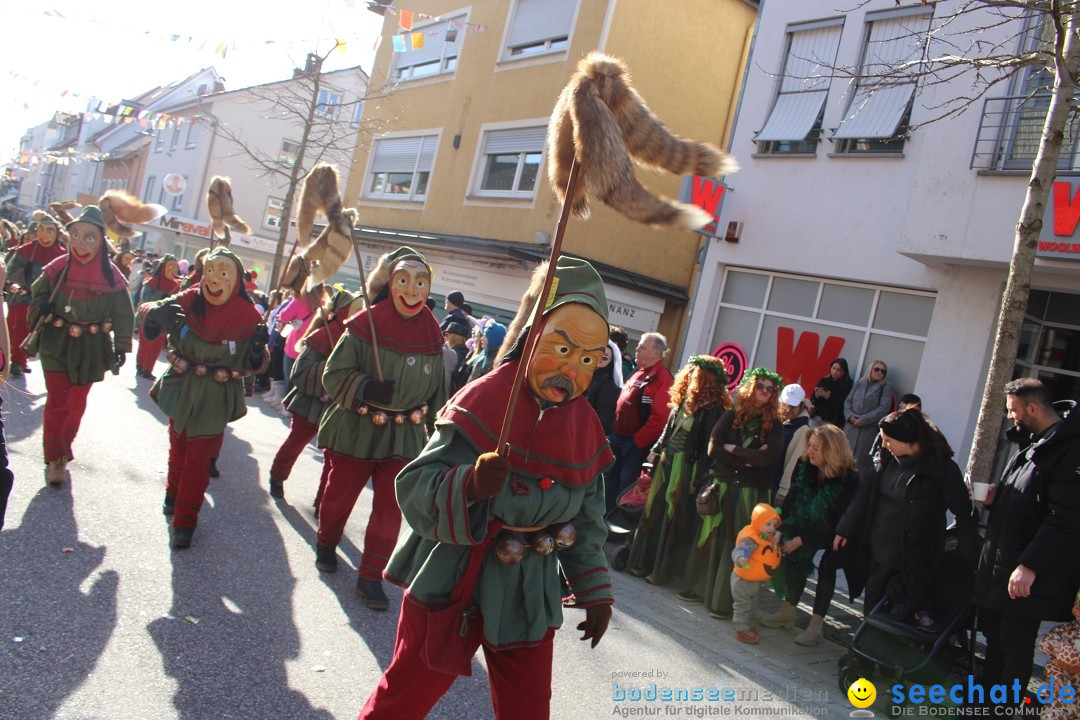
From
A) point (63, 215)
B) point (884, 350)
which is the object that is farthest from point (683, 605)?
point (63, 215)

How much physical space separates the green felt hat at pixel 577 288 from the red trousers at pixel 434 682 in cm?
114

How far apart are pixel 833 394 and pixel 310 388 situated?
665 cm

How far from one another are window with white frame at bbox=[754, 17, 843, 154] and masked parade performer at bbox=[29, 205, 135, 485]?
30.8 ft

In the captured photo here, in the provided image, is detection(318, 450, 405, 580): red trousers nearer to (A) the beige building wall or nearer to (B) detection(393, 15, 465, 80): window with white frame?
(A) the beige building wall

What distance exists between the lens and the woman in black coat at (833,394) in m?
10.5

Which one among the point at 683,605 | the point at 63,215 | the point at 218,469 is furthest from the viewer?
the point at 63,215

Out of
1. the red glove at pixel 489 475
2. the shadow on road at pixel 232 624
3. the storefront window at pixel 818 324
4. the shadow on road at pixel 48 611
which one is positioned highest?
the storefront window at pixel 818 324

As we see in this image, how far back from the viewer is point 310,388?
22.0 feet

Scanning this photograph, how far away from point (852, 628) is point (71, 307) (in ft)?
21.1

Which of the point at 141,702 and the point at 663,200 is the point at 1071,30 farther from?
the point at 141,702

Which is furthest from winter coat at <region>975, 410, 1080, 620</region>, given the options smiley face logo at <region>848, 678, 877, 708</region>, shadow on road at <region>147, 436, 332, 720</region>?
shadow on road at <region>147, 436, 332, 720</region>

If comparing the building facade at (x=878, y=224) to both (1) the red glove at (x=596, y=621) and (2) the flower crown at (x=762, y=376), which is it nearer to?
(2) the flower crown at (x=762, y=376)

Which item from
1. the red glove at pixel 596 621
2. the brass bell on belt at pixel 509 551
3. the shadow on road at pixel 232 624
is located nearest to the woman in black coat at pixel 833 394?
the shadow on road at pixel 232 624

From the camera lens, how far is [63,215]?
1344cm
